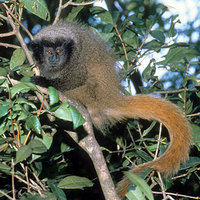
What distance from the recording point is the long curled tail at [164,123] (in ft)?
10.4

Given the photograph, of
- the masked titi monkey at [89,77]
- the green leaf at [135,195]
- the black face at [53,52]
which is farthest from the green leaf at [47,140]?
the black face at [53,52]

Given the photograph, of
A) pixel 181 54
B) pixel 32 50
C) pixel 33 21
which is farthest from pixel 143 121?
pixel 33 21

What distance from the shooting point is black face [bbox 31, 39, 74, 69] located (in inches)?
170

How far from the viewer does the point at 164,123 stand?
371 cm

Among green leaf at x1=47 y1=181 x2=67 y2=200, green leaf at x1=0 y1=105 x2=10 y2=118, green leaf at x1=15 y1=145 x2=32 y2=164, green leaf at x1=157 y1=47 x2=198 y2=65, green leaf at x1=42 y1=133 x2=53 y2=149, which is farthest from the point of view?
green leaf at x1=157 y1=47 x2=198 y2=65

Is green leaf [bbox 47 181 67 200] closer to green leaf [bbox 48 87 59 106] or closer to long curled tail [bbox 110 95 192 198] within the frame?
long curled tail [bbox 110 95 192 198]

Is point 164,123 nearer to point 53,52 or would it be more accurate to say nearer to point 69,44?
point 69,44

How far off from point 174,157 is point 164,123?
536mm

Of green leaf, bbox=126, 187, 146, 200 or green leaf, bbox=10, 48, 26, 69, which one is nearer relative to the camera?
green leaf, bbox=126, 187, 146, 200

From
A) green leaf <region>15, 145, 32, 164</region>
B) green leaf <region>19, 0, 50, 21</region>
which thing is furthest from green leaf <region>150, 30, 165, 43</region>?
green leaf <region>15, 145, 32, 164</region>

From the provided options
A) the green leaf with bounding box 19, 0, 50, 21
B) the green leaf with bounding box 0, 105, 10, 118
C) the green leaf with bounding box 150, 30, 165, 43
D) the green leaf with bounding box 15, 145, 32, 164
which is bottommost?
the green leaf with bounding box 15, 145, 32, 164

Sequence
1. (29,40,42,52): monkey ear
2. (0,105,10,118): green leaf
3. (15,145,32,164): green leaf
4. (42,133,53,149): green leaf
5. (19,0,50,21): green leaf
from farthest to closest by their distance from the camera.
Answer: (29,40,42,52): monkey ear → (19,0,50,21): green leaf → (42,133,53,149): green leaf → (0,105,10,118): green leaf → (15,145,32,164): green leaf

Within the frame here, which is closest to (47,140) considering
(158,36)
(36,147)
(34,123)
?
(36,147)

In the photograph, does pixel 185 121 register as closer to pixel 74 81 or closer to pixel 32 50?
pixel 74 81
